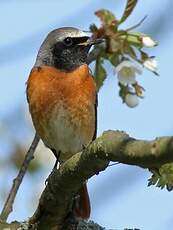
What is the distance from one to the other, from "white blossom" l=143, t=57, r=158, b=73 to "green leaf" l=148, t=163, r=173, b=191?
0.50 metres

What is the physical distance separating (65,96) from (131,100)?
1998 mm

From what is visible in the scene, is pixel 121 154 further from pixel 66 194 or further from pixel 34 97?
pixel 34 97

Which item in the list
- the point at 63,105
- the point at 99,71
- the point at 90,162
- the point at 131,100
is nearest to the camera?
the point at 90,162

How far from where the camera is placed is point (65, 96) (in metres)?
5.28

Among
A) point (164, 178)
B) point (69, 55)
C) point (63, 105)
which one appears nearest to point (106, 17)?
point (164, 178)

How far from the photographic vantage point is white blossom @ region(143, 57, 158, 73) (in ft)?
10.2

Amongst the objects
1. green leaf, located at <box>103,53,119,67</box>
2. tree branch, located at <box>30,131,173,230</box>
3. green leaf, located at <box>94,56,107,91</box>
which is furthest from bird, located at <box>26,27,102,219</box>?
green leaf, located at <box>103,53,119,67</box>

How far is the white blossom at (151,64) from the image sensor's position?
123 inches

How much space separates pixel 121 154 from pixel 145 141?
147 millimetres

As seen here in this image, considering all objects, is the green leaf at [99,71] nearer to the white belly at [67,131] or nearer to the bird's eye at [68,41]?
the white belly at [67,131]

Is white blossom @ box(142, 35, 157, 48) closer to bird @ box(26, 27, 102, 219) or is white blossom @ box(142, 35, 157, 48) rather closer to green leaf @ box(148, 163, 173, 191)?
green leaf @ box(148, 163, 173, 191)

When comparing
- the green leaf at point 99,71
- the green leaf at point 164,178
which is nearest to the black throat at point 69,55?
the green leaf at point 99,71

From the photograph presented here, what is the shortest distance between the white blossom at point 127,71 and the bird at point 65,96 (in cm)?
191

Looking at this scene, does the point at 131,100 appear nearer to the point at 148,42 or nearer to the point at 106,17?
the point at 148,42
